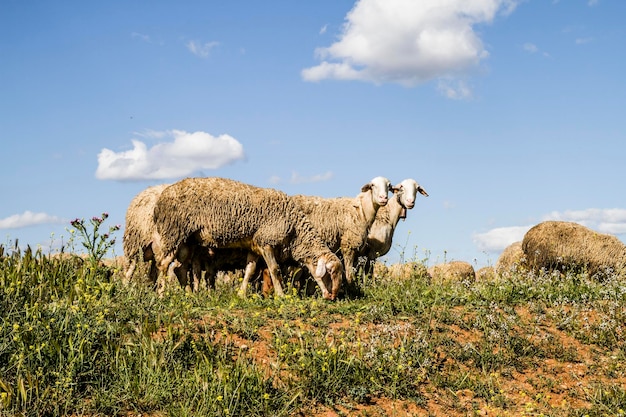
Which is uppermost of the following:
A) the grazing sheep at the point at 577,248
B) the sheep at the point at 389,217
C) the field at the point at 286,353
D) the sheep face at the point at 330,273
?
the sheep at the point at 389,217

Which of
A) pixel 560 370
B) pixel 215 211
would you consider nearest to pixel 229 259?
pixel 215 211

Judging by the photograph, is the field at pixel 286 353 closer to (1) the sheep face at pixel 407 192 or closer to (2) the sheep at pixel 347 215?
(2) the sheep at pixel 347 215

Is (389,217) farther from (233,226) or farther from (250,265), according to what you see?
(233,226)

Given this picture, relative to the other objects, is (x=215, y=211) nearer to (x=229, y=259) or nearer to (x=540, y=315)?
(x=229, y=259)

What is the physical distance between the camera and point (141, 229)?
14.5 metres

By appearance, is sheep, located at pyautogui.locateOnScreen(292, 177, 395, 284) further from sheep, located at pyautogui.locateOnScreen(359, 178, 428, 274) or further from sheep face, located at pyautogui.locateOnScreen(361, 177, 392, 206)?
sheep, located at pyautogui.locateOnScreen(359, 178, 428, 274)

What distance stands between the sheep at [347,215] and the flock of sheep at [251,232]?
0.02m

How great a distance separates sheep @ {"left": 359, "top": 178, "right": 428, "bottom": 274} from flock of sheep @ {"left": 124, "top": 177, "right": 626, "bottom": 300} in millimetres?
52

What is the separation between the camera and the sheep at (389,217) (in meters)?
15.9

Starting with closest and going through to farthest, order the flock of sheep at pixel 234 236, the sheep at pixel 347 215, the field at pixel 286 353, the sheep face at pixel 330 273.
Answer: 1. the field at pixel 286 353
2. the sheep face at pixel 330 273
3. the flock of sheep at pixel 234 236
4. the sheep at pixel 347 215

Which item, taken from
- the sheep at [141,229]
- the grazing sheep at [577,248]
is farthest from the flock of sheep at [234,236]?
the grazing sheep at [577,248]

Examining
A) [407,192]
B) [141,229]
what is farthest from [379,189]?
[141,229]

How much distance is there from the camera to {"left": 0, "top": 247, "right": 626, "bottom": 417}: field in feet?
24.1

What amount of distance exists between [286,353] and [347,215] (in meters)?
7.33
